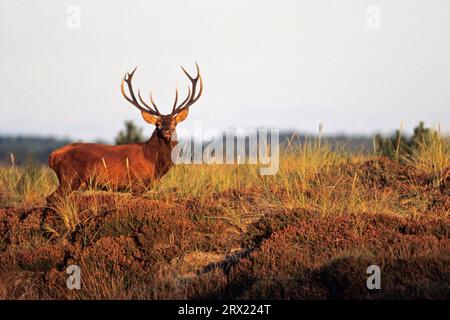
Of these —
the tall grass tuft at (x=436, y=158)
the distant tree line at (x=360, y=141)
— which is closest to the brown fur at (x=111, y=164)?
the distant tree line at (x=360, y=141)

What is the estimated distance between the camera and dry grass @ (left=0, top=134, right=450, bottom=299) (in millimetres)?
7520

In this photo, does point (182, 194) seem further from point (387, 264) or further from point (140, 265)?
point (387, 264)

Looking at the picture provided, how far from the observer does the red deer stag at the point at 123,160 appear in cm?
1124

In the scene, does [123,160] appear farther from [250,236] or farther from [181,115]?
[250,236]

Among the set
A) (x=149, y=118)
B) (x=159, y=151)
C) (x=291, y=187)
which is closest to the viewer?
(x=291, y=187)

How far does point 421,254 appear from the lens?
7.80 meters

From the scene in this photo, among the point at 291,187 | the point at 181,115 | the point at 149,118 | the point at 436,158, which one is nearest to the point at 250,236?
the point at 291,187

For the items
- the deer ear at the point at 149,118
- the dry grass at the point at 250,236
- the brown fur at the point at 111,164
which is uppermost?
the deer ear at the point at 149,118

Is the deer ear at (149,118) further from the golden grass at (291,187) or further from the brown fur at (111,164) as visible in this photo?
the golden grass at (291,187)

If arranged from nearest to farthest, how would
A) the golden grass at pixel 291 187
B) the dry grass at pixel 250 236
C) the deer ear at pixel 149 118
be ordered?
the dry grass at pixel 250 236, the golden grass at pixel 291 187, the deer ear at pixel 149 118

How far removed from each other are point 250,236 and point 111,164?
319 centimetres

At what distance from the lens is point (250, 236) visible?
363 inches
